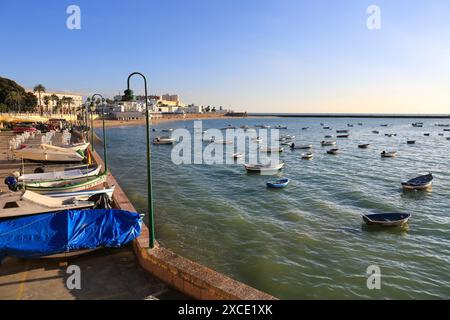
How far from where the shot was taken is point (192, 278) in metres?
8.53

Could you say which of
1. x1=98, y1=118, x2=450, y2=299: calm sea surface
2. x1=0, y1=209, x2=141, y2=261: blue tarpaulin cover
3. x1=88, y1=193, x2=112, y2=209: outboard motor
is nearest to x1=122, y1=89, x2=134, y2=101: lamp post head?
x1=0, y1=209, x2=141, y2=261: blue tarpaulin cover

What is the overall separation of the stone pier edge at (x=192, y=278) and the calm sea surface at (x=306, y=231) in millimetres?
4347

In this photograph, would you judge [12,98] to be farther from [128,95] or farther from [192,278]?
[192,278]

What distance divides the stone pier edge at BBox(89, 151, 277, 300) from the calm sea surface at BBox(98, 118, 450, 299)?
4.35 m

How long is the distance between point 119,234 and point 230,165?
31451 millimetres

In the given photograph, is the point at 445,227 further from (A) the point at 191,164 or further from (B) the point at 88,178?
(A) the point at 191,164

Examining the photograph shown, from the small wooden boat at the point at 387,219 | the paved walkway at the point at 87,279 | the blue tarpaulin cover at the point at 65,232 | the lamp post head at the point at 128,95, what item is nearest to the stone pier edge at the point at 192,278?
the paved walkway at the point at 87,279

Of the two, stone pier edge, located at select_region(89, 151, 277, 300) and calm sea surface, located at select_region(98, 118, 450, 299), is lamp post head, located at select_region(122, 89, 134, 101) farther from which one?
calm sea surface, located at select_region(98, 118, 450, 299)

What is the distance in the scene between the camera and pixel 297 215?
21.3 metres

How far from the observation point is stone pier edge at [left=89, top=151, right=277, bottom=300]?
7.83 m

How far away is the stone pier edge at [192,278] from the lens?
7.83m

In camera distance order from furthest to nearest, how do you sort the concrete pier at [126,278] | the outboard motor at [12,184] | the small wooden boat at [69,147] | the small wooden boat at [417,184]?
the small wooden boat at [69,147] < the small wooden boat at [417,184] < the outboard motor at [12,184] < the concrete pier at [126,278]

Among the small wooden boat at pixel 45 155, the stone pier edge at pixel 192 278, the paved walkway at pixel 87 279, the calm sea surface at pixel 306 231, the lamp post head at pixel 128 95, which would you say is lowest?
the calm sea surface at pixel 306 231

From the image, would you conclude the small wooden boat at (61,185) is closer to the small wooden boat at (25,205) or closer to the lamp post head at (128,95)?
the small wooden boat at (25,205)
